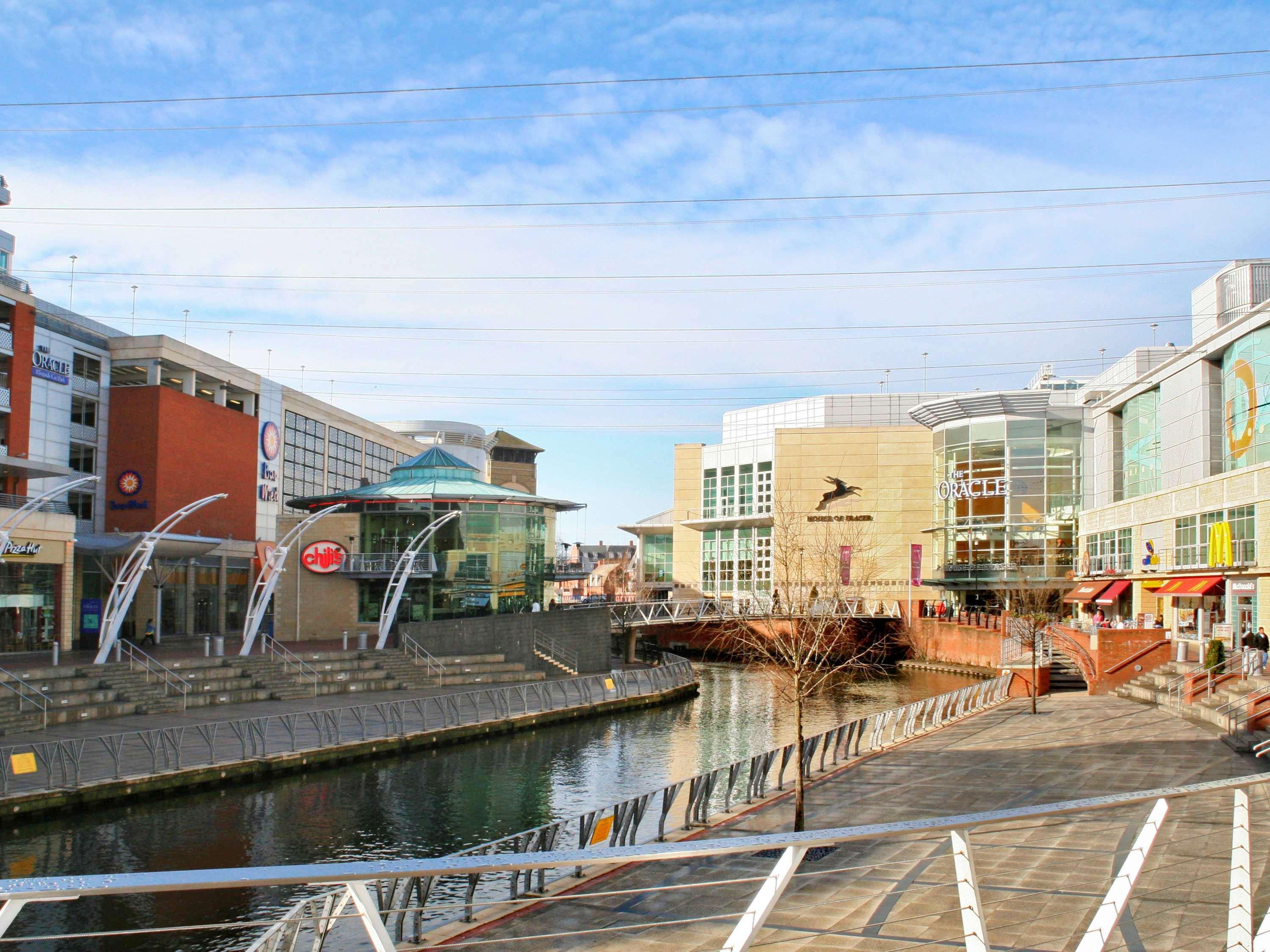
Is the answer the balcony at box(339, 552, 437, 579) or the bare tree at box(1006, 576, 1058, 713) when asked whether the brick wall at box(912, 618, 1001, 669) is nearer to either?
the bare tree at box(1006, 576, 1058, 713)

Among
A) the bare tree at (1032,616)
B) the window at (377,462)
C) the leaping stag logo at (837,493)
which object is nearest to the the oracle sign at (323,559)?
the window at (377,462)

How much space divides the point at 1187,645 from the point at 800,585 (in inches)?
820

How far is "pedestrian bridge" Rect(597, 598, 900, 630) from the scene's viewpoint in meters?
59.2

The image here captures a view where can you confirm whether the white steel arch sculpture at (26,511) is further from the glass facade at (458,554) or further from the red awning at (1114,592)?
the red awning at (1114,592)

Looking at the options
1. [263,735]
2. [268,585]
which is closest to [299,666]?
[268,585]

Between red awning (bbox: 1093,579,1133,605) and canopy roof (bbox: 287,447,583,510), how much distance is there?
26.1 m

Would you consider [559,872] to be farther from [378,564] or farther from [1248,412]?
[378,564]

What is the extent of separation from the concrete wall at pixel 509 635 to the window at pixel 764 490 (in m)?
38.1

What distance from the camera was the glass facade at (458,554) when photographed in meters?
49.9

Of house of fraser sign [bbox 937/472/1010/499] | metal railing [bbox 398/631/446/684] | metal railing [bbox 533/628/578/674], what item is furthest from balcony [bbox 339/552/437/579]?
house of fraser sign [bbox 937/472/1010/499]

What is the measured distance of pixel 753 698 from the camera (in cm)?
4509

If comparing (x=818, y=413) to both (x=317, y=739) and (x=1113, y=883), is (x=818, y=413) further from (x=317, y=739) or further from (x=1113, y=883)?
(x=1113, y=883)

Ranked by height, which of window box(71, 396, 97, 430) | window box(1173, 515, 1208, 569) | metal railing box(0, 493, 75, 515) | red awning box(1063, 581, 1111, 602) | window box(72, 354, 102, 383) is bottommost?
red awning box(1063, 581, 1111, 602)

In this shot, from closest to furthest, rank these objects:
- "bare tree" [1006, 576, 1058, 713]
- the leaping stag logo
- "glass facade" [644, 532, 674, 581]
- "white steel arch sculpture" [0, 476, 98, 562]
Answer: "white steel arch sculpture" [0, 476, 98, 562] < "bare tree" [1006, 576, 1058, 713] < the leaping stag logo < "glass facade" [644, 532, 674, 581]
